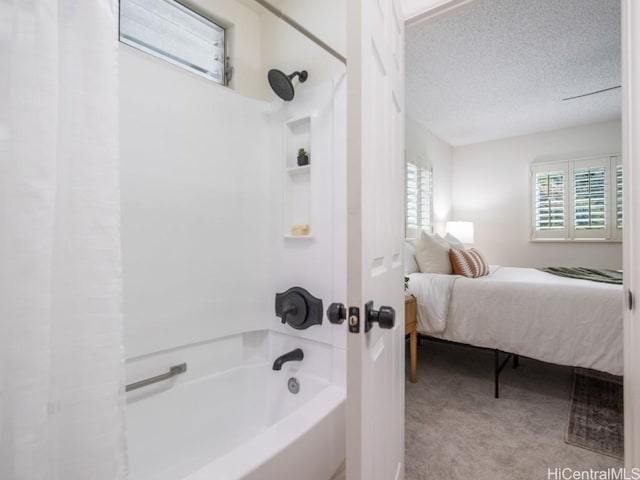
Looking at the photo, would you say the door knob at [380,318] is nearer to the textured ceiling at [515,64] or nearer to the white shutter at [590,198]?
the textured ceiling at [515,64]

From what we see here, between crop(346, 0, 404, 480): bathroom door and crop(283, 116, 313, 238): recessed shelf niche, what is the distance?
642 millimetres

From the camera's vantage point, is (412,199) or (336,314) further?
(412,199)

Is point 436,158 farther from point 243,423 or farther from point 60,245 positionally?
point 60,245

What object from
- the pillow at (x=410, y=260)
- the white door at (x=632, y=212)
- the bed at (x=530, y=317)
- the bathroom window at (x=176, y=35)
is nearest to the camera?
the white door at (x=632, y=212)

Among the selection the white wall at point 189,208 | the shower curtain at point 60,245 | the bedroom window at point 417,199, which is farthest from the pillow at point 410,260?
the shower curtain at point 60,245

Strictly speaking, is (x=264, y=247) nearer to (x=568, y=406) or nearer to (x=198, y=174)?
(x=198, y=174)

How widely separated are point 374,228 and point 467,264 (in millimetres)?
2285

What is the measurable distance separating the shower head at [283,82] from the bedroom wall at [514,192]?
417 centimetres

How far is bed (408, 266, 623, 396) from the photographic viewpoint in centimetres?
201

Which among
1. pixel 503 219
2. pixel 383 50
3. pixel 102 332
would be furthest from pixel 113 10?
pixel 503 219

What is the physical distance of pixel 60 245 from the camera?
0.57 meters

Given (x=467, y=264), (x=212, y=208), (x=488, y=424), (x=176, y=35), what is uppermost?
(x=176, y=35)

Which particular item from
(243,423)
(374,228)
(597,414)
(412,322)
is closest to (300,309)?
(243,423)

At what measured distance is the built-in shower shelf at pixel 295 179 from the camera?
70.6 inches
